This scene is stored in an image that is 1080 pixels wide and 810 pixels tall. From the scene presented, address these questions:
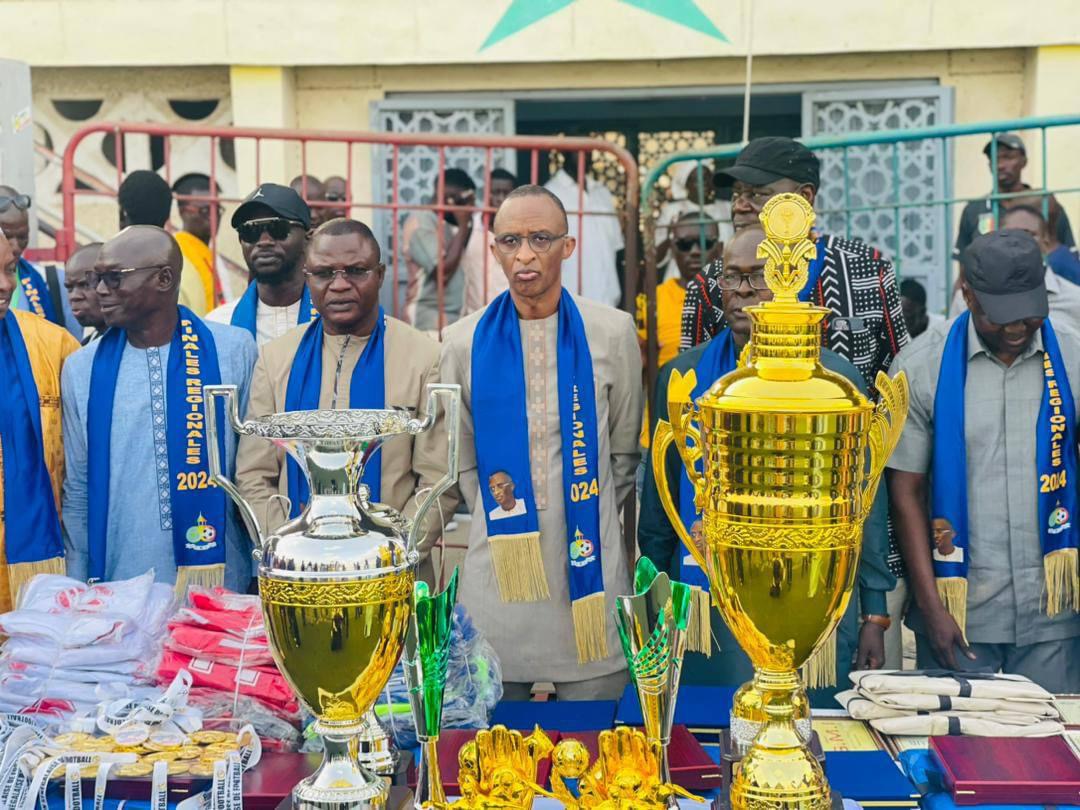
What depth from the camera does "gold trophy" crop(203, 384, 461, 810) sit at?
209cm

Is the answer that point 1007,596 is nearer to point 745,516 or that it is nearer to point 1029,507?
point 1029,507

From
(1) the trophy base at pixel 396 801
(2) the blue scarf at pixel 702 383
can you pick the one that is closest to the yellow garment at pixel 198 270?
(2) the blue scarf at pixel 702 383

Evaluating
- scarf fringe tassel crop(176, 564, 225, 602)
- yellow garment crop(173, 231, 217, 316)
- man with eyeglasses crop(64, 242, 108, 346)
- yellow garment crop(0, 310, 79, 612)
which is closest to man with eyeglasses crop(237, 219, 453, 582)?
scarf fringe tassel crop(176, 564, 225, 602)

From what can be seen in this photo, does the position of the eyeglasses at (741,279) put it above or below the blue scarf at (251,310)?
above

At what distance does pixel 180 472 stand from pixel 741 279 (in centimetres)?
154

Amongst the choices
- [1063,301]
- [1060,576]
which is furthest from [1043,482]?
[1063,301]

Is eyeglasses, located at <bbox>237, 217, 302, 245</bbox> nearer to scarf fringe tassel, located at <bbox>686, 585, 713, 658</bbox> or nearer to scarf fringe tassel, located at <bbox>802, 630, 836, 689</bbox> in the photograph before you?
scarf fringe tassel, located at <bbox>686, 585, 713, 658</bbox>

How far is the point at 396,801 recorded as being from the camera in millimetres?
2256

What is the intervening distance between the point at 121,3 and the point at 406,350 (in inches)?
251

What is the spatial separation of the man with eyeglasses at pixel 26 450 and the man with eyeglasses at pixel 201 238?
150 centimetres

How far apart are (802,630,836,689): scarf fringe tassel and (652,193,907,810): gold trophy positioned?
102 cm

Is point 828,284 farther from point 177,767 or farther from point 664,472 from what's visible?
point 177,767

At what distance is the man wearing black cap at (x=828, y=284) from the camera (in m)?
3.93

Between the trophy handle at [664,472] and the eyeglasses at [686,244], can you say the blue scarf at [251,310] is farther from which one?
the trophy handle at [664,472]
